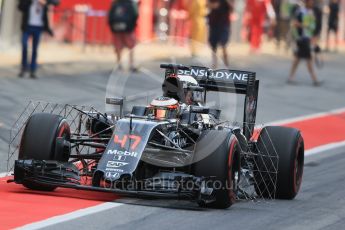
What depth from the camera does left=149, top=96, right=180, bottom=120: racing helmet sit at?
11219mm

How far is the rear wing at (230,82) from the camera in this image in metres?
12.2

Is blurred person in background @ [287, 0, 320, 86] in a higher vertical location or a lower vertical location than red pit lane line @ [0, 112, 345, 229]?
higher

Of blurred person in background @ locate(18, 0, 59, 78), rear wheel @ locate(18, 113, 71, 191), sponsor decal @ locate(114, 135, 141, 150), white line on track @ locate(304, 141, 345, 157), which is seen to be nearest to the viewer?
sponsor decal @ locate(114, 135, 141, 150)

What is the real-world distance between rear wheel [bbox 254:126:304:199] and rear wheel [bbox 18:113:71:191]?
2.03 meters

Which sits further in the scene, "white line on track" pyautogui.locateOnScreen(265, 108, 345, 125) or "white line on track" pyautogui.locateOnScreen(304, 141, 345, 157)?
"white line on track" pyautogui.locateOnScreen(265, 108, 345, 125)

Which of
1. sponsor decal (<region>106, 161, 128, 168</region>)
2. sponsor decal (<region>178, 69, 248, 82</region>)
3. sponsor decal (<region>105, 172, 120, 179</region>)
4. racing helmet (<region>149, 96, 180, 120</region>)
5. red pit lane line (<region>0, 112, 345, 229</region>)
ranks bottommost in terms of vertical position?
red pit lane line (<region>0, 112, 345, 229</region>)

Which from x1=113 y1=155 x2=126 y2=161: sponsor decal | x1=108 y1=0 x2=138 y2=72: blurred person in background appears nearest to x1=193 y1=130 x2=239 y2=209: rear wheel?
x1=113 y1=155 x2=126 y2=161: sponsor decal

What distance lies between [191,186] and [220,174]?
32 centimetres

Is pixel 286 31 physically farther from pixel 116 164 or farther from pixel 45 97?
pixel 116 164

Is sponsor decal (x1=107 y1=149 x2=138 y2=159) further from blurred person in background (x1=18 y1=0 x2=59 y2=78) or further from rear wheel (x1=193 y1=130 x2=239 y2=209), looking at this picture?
blurred person in background (x1=18 y1=0 x2=59 y2=78)

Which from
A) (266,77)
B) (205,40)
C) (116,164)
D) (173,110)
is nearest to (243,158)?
(173,110)

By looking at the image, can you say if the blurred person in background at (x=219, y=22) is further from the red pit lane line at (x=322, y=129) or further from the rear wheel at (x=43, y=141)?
the rear wheel at (x=43, y=141)

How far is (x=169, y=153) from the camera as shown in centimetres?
1077

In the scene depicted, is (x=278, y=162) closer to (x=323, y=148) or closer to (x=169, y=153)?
(x=169, y=153)
